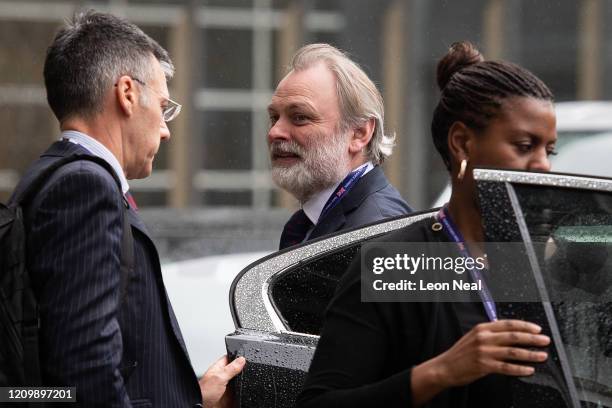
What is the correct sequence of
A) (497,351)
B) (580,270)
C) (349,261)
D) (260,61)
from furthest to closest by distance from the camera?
(260,61), (349,261), (580,270), (497,351)

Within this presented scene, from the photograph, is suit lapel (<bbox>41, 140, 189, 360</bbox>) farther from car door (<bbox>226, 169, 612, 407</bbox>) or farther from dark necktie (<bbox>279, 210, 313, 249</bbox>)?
dark necktie (<bbox>279, 210, 313, 249</bbox>)

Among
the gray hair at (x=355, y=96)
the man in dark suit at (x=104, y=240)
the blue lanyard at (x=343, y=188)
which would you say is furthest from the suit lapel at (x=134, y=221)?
the gray hair at (x=355, y=96)

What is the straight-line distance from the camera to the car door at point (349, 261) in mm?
1979

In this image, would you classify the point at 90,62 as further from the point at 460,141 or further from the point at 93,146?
the point at 460,141

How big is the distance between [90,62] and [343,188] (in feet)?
3.20

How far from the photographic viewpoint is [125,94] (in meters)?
2.72

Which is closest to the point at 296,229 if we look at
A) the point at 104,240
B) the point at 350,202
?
the point at 350,202

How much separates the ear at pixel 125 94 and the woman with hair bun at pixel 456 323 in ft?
2.45

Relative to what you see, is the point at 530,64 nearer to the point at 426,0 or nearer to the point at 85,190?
the point at 426,0

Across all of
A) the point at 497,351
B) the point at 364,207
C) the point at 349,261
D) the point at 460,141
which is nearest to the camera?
the point at 497,351

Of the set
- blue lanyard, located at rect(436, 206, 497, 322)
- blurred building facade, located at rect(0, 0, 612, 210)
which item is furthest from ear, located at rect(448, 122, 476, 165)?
blurred building facade, located at rect(0, 0, 612, 210)

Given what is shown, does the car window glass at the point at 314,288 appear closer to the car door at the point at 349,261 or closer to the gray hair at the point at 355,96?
the car door at the point at 349,261

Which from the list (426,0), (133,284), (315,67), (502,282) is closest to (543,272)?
(502,282)

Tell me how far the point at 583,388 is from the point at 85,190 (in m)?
1.04
